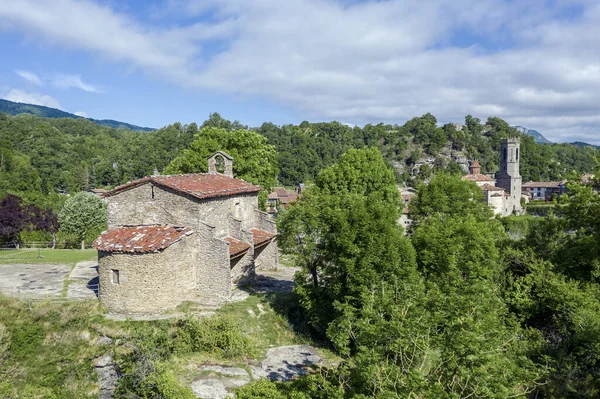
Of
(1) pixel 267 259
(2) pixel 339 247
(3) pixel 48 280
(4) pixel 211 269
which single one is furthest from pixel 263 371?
(3) pixel 48 280

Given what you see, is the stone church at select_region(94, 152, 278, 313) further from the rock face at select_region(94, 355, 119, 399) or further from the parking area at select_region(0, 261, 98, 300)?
the parking area at select_region(0, 261, 98, 300)

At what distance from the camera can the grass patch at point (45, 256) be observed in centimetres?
2588

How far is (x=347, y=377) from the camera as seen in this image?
416 inches

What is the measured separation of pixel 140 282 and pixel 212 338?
4316 millimetres

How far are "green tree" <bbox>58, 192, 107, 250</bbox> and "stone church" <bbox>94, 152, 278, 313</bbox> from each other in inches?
635

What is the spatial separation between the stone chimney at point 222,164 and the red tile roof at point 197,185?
2186 millimetres

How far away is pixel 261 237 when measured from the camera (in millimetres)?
23750

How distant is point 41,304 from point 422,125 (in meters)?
144

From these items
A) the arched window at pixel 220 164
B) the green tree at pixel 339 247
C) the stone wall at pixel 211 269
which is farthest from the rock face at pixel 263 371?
the arched window at pixel 220 164

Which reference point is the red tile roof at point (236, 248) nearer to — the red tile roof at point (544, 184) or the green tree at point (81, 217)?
the green tree at point (81, 217)

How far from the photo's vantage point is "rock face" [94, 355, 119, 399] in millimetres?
14062

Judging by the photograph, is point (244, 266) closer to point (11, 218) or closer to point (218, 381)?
point (218, 381)

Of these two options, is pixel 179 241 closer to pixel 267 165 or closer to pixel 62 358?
pixel 62 358

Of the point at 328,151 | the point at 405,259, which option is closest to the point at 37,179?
the point at 328,151
